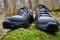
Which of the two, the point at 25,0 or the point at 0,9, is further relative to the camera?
the point at 0,9

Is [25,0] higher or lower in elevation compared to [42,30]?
higher

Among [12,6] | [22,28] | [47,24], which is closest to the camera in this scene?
[47,24]

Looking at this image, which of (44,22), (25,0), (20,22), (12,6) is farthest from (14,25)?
(25,0)

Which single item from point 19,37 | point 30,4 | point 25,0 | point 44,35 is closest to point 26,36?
point 19,37

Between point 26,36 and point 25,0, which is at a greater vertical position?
point 25,0

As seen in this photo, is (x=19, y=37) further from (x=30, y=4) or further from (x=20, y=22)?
(x=30, y=4)

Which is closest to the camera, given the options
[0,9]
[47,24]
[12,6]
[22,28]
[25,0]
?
[47,24]

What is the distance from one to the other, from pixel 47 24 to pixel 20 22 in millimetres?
536

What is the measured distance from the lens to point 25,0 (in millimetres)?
10336

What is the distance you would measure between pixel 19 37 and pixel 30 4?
589cm

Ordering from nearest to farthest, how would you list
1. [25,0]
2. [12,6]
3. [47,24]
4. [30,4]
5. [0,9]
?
[47,24]
[12,6]
[30,4]
[25,0]
[0,9]

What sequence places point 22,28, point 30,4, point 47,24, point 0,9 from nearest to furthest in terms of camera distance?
1. point 47,24
2. point 22,28
3. point 30,4
4. point 0,9

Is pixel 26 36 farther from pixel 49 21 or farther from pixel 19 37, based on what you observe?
pixel 49 21

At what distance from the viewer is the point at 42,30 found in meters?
2.95
